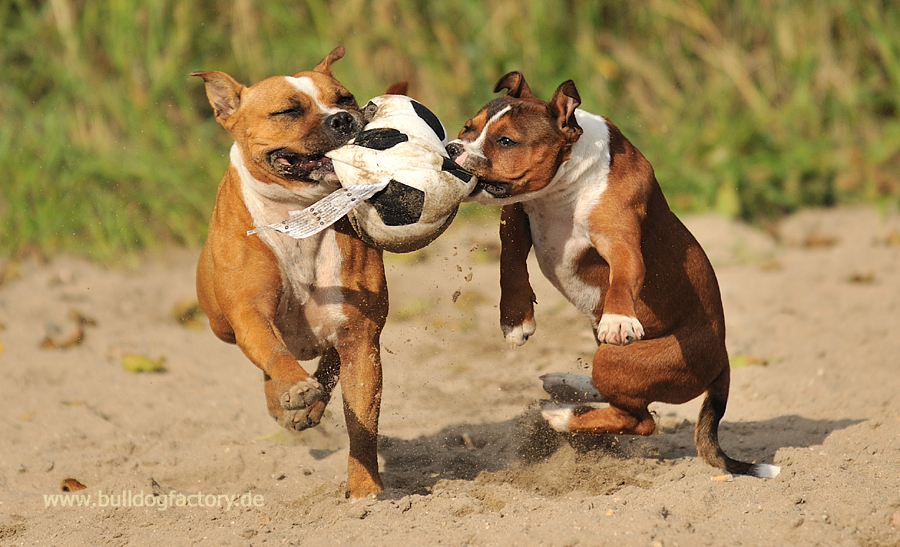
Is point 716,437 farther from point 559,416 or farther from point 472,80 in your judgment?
point 472,80

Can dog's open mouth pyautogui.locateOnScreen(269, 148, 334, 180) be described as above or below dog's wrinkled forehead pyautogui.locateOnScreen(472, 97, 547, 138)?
below

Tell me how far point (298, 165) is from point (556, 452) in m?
2.12

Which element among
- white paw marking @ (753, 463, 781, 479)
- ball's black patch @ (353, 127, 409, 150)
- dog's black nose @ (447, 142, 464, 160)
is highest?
ball's black patch @ (353, 127, 409, 150)

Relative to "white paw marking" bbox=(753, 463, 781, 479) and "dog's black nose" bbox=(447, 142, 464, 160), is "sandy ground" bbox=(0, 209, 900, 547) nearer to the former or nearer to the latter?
"white paw marking" bbox=(753, 463, 781, 479)

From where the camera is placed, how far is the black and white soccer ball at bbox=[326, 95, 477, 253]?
420 cm

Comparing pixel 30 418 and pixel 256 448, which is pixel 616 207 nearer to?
pixel 256 448

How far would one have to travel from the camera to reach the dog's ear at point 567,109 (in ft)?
14.7

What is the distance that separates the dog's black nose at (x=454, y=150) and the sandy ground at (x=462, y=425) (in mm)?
1484

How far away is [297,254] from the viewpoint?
15.1 ft

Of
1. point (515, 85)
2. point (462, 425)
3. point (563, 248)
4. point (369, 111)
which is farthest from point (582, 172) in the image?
point (462, 425)

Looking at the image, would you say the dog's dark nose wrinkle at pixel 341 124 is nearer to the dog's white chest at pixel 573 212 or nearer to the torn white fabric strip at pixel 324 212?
the torn white fabric strip at pixel 324 212

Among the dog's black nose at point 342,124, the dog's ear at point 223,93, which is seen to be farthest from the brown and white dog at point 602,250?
the dog's ear at point 223,93

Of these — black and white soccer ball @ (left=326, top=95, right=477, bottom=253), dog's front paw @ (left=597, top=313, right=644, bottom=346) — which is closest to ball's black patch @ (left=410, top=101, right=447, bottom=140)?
black and white soccer ball @ (left=326, top=95, right=477, bottom=253)

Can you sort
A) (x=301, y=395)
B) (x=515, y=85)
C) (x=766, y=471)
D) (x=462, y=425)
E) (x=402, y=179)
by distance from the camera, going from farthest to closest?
(x=462, y=425), (x=515, y=85), (x=766, y=471), (x=402, y=179), (x=301, y=395)
